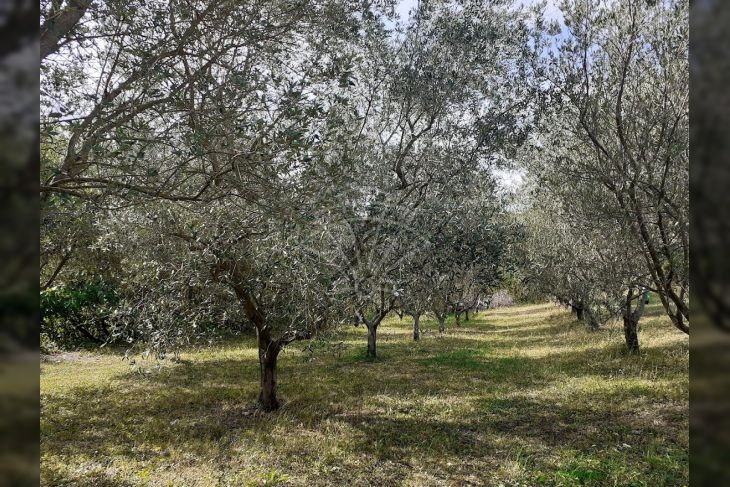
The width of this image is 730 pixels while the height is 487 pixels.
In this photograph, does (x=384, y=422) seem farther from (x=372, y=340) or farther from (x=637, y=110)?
(x=372, y=340)

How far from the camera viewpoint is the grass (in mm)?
8273

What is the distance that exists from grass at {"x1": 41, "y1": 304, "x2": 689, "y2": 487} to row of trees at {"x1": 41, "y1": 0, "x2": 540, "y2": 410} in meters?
2.24

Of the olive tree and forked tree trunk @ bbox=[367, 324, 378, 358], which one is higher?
the olive tree

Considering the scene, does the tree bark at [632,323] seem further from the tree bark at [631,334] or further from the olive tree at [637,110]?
the olive tree at [637,110]

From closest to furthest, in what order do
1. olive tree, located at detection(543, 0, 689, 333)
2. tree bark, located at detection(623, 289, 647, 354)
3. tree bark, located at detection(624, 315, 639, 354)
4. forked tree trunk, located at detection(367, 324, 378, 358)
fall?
olive tree, located at detection(543, 0, 689, 333)
tree bark, located at detection(623, 289, 647, 354)
tree bark, located at detection(624, 315, 639, 354)
forked tree trunk, located at detection(367, 324, 378, 358)

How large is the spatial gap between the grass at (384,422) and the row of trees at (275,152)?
2.24 m

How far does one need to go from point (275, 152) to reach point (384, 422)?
800 centimetres

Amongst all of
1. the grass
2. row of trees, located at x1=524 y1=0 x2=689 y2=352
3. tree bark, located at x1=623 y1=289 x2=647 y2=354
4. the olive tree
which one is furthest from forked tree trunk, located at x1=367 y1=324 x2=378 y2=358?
the olive tree

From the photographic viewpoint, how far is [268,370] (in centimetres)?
1249

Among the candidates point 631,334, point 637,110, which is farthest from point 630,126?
point 631,334

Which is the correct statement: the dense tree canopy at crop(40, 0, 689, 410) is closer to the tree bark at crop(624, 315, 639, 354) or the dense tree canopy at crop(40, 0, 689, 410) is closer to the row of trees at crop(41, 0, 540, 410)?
the row of trees at crop(41, 0, 540, 410)
